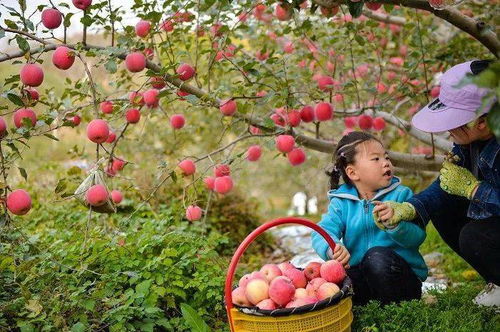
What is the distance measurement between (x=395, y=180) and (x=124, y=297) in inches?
52.9

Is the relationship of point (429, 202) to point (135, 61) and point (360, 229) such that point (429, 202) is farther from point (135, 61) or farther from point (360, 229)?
point (135, 61)

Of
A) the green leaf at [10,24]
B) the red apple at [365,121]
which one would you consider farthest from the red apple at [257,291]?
the red apple at [365,121]

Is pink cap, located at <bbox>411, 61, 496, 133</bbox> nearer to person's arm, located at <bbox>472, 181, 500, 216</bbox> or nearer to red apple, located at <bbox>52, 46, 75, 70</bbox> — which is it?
person's arm, located at <bbox>472, 181, 500, 216</bbox>

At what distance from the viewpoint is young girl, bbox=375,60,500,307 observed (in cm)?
232

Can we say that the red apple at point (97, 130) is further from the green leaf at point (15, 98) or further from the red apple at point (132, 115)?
the red apple at point (132, 115)

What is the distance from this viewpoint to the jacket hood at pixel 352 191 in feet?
8.98

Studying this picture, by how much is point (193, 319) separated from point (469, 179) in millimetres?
1267

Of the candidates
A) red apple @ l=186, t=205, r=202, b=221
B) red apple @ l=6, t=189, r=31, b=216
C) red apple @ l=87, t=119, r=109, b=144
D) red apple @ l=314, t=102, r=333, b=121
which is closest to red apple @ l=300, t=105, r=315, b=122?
red apple @ l=314, t=102, r=333, b=121

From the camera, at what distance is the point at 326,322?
2.07m

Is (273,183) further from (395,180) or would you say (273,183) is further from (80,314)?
(80,314)

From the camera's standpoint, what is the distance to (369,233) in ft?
8.96

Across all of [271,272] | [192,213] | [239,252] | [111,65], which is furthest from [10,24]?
[271,272]

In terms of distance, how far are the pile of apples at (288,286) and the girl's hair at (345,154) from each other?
608 millimetres

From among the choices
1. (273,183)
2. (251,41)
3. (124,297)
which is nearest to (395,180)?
(124,297)
